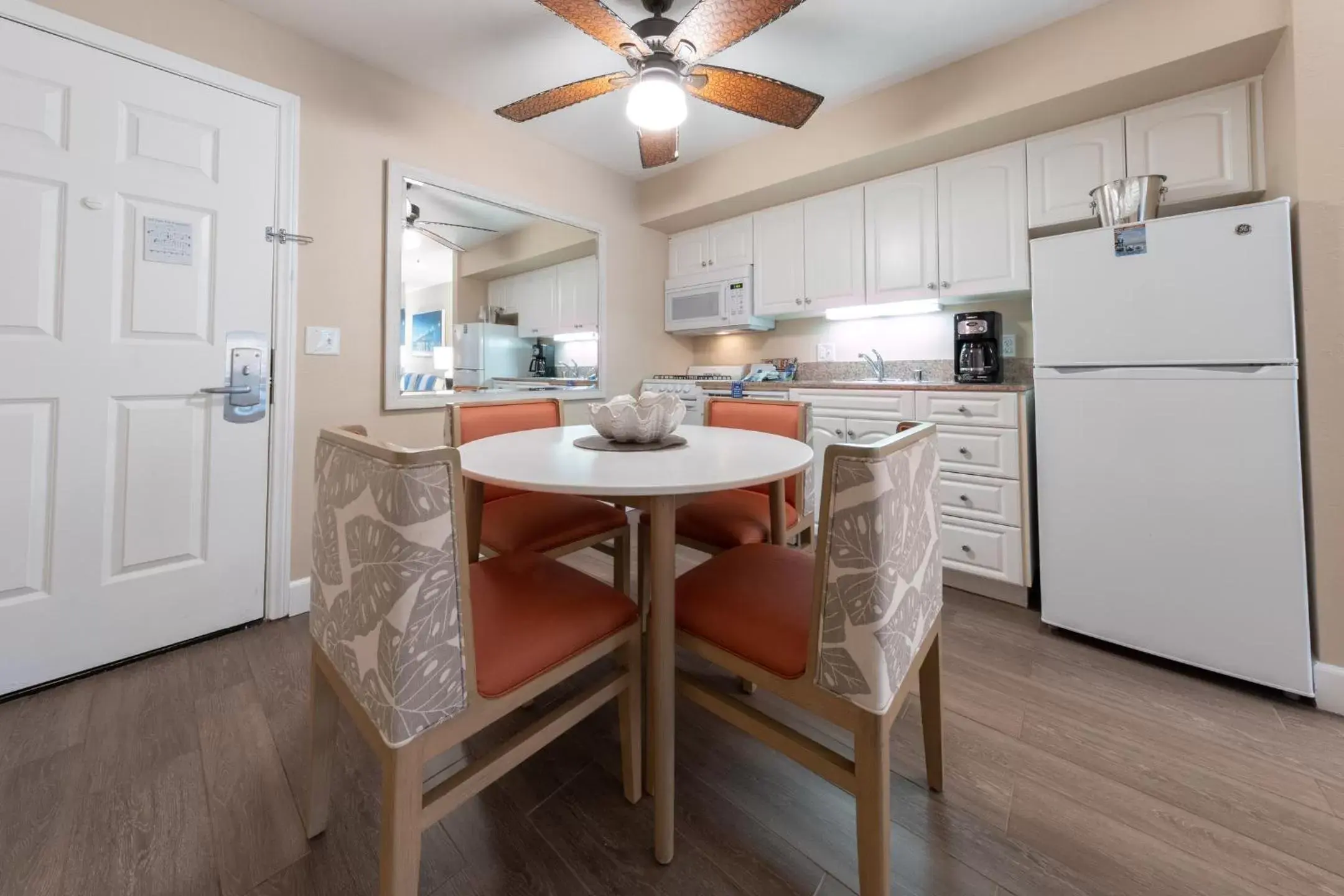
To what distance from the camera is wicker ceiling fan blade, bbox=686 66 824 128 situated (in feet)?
5.88

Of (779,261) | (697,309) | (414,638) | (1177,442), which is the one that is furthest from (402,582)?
(697,309)

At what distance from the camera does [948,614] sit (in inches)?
82.4

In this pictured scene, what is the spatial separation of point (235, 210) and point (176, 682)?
1659 millimetres

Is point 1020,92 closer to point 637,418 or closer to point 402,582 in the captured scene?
point 637,418

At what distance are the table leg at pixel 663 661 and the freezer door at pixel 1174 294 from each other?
1.75 metres

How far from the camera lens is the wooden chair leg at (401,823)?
0.72 meters

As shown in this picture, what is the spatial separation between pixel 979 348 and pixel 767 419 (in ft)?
4.24

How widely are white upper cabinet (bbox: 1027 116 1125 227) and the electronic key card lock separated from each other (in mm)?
3317

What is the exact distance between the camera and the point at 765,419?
1.93 m

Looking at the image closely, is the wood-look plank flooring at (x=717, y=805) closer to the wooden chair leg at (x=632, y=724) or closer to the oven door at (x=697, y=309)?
the wooden chair leg at (x=632, y=724)

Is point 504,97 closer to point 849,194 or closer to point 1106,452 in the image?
point 849,194

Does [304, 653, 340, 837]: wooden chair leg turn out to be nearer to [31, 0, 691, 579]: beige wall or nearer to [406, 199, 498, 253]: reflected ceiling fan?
[31, 0, 691, 579]: beige wall

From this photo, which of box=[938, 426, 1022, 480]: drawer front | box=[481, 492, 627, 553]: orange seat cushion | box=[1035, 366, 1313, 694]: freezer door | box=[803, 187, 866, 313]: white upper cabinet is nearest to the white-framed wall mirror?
box=[481, 492, 627, 553]: orange seat cushion

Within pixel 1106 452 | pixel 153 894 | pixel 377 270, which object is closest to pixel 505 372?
pixel 377 270
